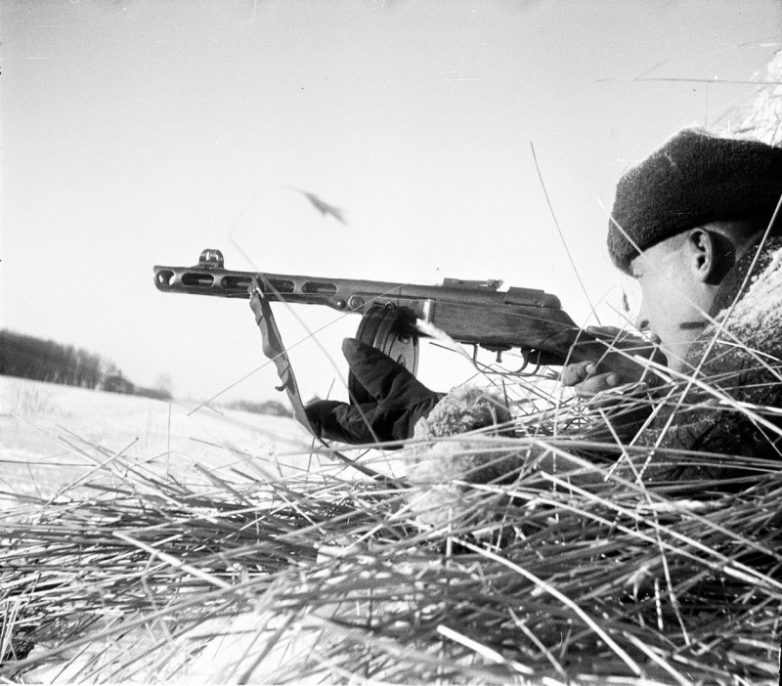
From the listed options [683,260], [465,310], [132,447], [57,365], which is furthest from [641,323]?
[57,365]

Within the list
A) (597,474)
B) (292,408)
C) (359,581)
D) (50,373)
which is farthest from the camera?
(50,373)

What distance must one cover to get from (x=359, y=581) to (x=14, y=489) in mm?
490

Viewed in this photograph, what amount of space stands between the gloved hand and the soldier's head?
0.26 meters

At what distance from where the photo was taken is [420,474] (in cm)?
50

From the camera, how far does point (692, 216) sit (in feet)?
2.61

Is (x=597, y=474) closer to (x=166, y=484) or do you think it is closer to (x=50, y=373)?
(x=166, y=484)

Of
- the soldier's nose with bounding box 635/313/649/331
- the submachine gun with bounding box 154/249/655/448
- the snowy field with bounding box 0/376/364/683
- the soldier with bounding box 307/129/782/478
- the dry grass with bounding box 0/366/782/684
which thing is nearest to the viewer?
the dry grass with bounding box 0/366/782/684

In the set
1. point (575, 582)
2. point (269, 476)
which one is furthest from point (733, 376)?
point (269, 476)

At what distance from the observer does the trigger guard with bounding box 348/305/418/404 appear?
0.89 metres

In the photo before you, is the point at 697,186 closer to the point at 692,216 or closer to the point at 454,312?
the point at 692,216

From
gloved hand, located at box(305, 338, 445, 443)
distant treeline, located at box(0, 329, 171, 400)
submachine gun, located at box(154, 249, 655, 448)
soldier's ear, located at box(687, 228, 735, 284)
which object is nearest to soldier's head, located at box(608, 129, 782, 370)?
soldier's ear, located at box(687, 228, 735, 284)

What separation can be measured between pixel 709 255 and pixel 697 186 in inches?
3.2

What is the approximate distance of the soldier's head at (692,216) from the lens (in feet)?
2.53

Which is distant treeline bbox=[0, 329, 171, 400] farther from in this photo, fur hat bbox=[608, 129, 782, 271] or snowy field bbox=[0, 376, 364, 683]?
fur hat bbox=[608, 129, 782, 271]
